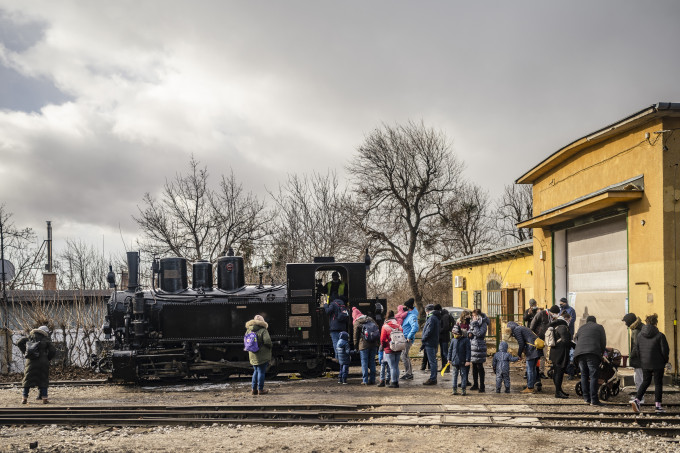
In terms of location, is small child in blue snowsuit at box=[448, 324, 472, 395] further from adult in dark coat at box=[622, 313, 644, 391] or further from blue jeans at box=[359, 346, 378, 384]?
adult in dark coat at box=[622, 313, 644, 391]

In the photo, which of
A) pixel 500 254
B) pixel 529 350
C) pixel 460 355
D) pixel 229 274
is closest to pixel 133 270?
pixel 229 274

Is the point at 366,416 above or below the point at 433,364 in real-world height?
below

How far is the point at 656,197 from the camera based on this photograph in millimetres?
12008

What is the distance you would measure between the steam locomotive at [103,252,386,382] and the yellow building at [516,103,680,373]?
17.4 feet

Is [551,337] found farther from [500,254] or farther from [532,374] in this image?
[500,254]

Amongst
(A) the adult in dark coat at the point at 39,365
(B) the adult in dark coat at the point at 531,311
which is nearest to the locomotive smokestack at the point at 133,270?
(A) the adult in dark coat at the point at 39,365

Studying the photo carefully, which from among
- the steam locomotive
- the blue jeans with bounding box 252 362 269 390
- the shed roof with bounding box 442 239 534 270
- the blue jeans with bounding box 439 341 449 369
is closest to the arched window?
the shed roof with bounding box 442 239 534 270

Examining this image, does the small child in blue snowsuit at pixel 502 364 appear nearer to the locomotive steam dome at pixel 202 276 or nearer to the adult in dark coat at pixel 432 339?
the adult in dark coat at pixel 432 339

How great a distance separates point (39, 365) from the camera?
12.0 meters

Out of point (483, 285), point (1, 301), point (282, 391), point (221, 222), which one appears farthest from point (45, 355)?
point (221, 222)

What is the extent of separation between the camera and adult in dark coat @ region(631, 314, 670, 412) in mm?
9625

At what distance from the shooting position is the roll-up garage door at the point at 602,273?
13.6 meters

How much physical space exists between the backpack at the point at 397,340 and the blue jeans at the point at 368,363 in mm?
856

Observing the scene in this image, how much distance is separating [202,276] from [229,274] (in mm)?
655
